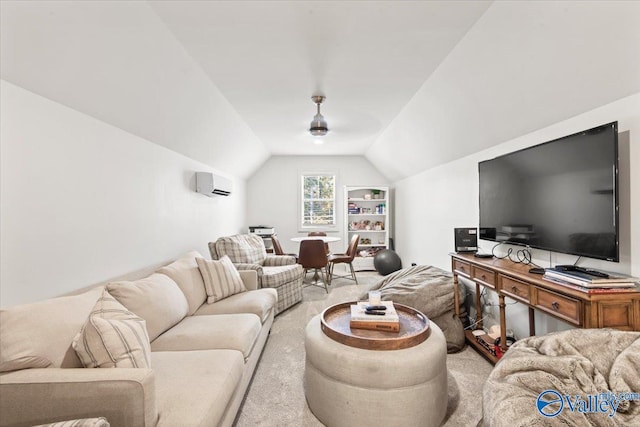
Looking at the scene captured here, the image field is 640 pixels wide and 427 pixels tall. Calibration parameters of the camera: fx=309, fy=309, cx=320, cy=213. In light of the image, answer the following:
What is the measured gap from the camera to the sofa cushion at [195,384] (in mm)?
1308

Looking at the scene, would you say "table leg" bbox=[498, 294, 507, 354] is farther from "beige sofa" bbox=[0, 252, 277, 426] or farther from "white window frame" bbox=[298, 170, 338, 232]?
"white window frame" bbox=[298, 170, 338, 232]

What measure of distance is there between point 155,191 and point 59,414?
85.7 inches

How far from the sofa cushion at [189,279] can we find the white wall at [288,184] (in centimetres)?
400

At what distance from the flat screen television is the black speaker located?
250mm

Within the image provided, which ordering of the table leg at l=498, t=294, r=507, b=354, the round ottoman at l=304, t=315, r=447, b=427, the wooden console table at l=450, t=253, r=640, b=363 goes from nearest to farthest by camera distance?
the wooden console table at l=450, t=253, r=640, b=363 < the round ottoman at l=304, t=315, r=447, b=427 < the table leg at l=498, t=294, r=507, b=354

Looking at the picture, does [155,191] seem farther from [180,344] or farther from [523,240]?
[523,240]

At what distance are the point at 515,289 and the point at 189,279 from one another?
8.45 feet

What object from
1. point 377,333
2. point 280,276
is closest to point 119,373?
point 377,333

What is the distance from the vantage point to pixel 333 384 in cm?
176

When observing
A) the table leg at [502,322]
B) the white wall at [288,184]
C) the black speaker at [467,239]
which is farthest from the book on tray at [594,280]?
the white wall at [288,184]

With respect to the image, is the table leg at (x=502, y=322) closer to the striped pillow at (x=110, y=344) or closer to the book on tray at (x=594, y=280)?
the book on tray at (x=594, y=280)

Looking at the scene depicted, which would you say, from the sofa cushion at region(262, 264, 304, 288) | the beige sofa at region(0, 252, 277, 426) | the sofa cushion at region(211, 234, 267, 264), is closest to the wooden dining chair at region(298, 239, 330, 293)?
the sofa cushion at region(262, 264, 304, 288)

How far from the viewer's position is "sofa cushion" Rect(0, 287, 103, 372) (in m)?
1.28

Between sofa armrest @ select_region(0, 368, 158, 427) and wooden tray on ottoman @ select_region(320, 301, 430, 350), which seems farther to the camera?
wooden tray on ottoman @ select_region(320, 301, 430, 350)
